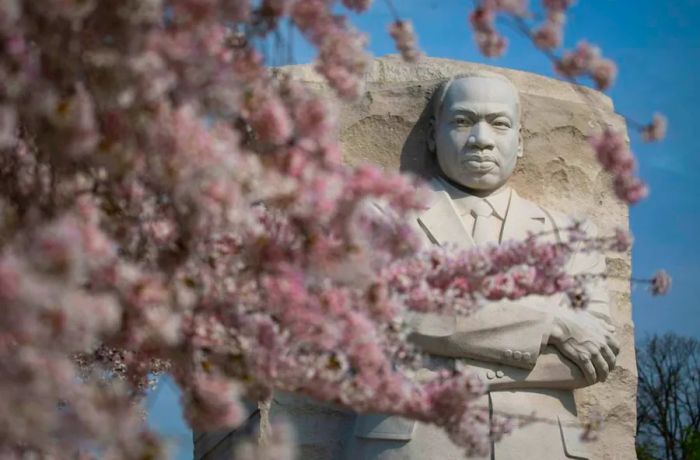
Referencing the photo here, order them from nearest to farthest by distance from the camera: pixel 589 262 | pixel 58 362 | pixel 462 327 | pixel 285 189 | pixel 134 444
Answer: pixel 58 362, pixel 134 444, pixel 285 189, pixel 462 327, pixel 589 262

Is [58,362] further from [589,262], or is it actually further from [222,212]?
[589,262]

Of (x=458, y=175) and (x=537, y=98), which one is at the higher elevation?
(x=537, y=98)

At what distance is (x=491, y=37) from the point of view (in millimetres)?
2889

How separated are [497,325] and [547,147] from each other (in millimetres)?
1262

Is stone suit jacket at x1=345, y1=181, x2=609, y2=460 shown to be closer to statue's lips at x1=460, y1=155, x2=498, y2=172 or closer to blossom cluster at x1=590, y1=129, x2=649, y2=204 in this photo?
statue's lips at x1=460, y1=155, x2=498, y2=172

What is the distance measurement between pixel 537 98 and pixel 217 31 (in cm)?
315

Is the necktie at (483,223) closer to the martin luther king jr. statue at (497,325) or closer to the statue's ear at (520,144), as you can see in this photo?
the martin luther king jr. statue at (497,325)

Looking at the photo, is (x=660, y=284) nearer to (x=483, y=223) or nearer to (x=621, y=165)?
(x=621, y=165)

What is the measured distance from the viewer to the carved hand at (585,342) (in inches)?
169

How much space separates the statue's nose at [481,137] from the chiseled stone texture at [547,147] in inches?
13.4

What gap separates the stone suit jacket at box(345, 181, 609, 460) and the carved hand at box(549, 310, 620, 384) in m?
0.04

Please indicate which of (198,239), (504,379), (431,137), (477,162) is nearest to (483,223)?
(477,162)

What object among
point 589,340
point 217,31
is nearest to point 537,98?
point 589,340

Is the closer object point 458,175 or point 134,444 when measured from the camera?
point 134,444
